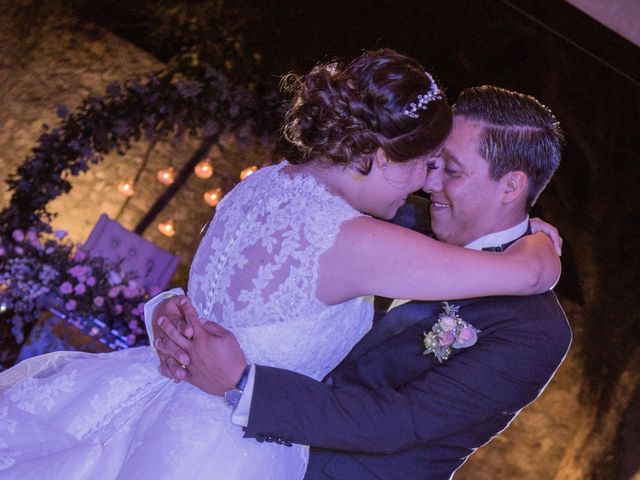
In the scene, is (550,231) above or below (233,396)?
above

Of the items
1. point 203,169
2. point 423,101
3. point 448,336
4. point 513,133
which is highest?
point 423,101

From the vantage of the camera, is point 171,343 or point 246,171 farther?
point 246,171

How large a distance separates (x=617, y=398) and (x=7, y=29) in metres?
5.07

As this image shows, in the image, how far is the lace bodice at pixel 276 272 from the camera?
1.74 m

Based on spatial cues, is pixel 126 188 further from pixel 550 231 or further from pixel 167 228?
pixel 550 231

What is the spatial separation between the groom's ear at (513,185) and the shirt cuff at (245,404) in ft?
3.64

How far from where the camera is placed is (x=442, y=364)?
6.62 feet

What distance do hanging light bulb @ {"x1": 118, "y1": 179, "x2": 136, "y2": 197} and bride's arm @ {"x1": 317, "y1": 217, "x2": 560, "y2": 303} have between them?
12.7 ft

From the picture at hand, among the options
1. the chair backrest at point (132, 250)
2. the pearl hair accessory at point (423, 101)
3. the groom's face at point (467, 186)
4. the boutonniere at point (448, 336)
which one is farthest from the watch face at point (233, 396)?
the chair backrest at point (132, 250)


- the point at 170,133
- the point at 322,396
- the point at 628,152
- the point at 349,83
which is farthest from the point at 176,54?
the point at 322,396

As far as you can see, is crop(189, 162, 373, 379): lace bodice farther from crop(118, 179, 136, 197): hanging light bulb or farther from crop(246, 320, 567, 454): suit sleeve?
crop(118, 179, 136, 197): hanging light bulb

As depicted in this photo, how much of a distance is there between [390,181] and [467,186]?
578 millimetres

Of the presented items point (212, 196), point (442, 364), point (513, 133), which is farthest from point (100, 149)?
point (442, 364)

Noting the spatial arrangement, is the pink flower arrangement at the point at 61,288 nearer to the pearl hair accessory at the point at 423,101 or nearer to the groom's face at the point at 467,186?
the groom's face at the point at 467,186
